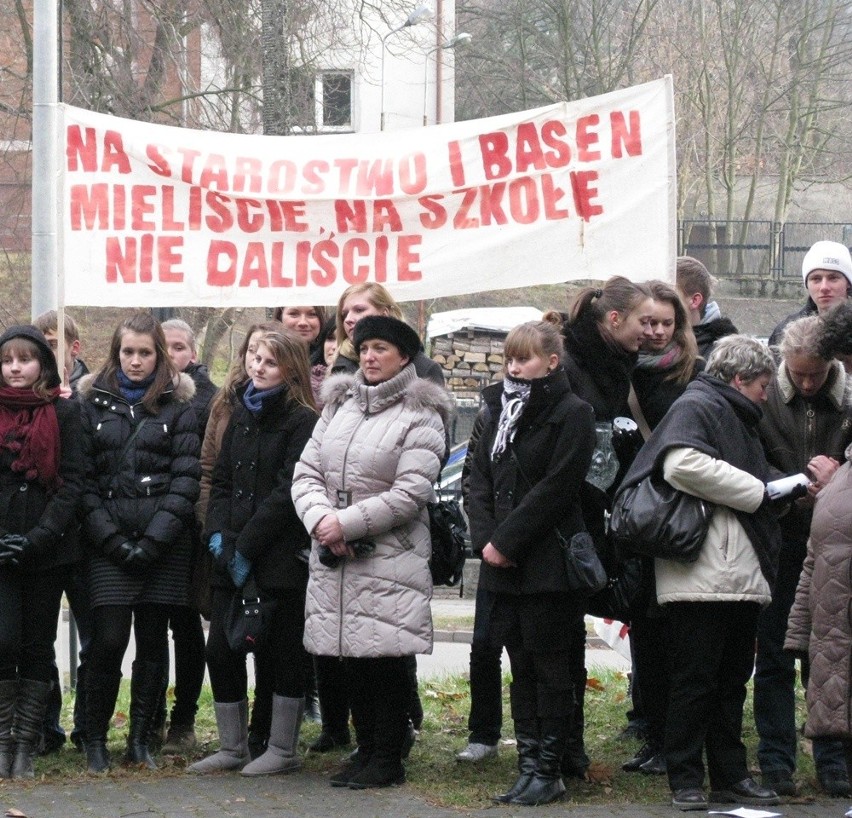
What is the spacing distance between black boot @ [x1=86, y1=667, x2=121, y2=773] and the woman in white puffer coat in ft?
3.22

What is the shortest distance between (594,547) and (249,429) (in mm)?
1600

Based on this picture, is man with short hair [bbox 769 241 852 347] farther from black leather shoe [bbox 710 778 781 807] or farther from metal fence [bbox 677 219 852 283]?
metal fence [bbox 677 219 852 283]

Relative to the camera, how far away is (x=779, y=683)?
6262 mm

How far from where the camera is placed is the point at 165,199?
7.27 m

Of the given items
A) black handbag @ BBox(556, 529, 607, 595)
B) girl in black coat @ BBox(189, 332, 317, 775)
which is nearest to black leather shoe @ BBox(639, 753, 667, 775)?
black handbag @ BBox(556, 529, 607, 595)

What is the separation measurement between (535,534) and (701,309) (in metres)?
1.92

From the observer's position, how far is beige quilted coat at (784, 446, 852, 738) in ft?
17.3

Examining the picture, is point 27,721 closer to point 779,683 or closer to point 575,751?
point 575,751

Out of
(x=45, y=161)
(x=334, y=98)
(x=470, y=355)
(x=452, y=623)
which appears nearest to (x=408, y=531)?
(x=45, y=161)

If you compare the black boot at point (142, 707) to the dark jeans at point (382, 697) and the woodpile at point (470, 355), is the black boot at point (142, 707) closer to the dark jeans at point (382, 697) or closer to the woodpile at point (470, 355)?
the dark jeans at point (382, 697)

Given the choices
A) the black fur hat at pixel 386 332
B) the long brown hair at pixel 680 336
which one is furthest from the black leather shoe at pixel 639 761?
the black fur hat at pixel 386 332

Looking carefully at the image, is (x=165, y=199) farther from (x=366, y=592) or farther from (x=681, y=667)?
(x=681, y=667)

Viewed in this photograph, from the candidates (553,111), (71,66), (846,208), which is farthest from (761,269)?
(553,111)

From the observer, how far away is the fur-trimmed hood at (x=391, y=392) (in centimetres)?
613
